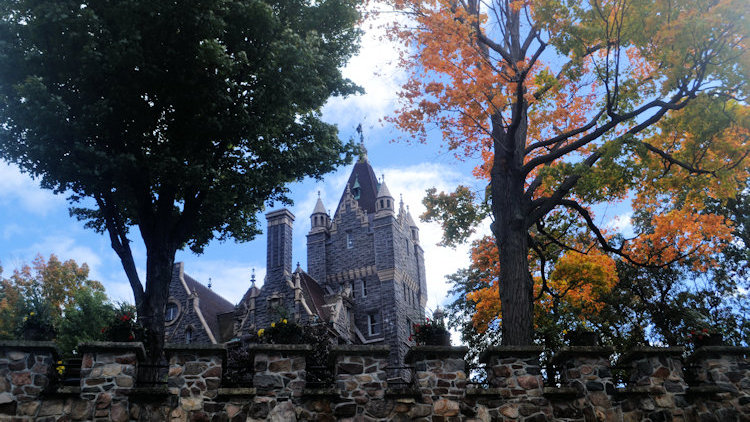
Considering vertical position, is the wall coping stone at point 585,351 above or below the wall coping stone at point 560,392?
above

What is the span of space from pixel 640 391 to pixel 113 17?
38.7 ft

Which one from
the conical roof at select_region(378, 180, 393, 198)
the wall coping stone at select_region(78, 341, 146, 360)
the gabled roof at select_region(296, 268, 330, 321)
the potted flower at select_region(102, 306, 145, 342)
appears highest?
the conical roof at select_region(378, 180, 393, 198)

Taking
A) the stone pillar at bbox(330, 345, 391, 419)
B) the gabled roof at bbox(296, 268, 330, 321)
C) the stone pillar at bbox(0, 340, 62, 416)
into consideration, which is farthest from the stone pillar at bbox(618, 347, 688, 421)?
the gabled roof at bbox(296, 268, 330, 321)

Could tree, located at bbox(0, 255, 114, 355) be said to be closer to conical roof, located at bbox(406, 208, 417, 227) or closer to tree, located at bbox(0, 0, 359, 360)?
tree, located at bbox(0, 0, 359, 360)

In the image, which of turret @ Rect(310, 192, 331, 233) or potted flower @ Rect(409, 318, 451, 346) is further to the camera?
turret @ Rect(310, 192, 331, 233)

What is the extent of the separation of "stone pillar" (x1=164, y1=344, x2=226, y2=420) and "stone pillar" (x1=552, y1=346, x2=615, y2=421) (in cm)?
499

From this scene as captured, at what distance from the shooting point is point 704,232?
1894 cm

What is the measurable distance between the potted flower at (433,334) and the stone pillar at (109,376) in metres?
4.18

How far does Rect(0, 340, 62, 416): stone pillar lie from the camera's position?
845 cm

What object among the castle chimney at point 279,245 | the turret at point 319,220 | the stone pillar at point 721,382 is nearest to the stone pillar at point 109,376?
the stone pillar at point 721,382

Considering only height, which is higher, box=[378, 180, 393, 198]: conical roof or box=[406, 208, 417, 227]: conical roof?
box=[378, 180, 393, 198]: conical roof

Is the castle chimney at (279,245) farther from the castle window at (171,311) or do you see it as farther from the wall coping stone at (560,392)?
the wall coping stone at (560,392)

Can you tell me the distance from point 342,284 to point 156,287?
141ft

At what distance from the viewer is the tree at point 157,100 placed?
12.7 m
